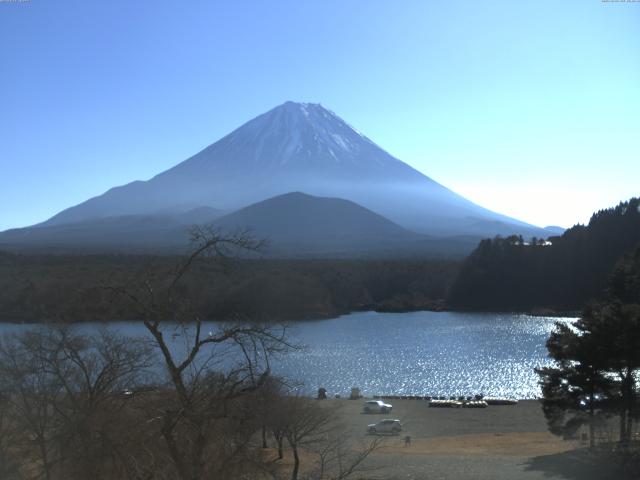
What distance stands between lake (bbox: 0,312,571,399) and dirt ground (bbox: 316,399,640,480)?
2.43m

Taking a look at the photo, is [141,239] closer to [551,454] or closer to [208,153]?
[208,153]

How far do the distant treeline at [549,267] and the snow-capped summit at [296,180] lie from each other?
51.2 metres

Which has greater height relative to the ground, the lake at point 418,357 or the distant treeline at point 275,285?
the distant treeline at point 275,285

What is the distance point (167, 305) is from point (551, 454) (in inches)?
340

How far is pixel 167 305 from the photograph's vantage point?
3.73 metres

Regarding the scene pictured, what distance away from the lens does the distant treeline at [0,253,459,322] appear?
27.8m

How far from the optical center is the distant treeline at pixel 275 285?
27.8m

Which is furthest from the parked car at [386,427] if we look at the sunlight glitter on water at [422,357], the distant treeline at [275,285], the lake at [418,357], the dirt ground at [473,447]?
the distant treeline at [275,285]

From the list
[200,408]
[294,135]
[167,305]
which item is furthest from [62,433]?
[294,135]

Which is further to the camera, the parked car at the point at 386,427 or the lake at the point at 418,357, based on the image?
the lake at the point at 418,357

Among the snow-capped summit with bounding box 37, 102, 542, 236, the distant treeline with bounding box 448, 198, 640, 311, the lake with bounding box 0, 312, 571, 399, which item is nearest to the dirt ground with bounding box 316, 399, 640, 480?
the lake with bounding box 0, 312, 571, 399

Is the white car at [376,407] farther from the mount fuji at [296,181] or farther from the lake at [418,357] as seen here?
the mount fuji at [296,181]

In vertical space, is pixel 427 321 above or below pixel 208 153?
below

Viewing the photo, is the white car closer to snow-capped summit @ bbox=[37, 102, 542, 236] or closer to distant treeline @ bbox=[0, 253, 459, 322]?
distant treeline @ bbox=[0, 253, 459, 322]
